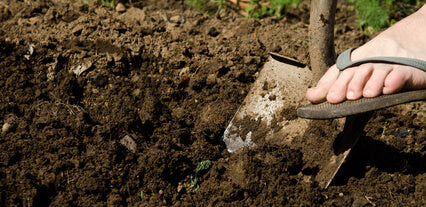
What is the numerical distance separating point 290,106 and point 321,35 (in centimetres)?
47

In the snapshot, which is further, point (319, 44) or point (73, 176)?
point (319, 44)

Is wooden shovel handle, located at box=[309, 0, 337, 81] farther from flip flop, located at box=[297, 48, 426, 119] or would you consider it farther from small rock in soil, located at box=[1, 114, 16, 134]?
small rock in soil, located at box=[1, 114, 16, 134]

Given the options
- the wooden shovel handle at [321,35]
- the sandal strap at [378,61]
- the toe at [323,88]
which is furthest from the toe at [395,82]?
the wooden shovel handle at [321,35]

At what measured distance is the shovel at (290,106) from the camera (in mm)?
1876

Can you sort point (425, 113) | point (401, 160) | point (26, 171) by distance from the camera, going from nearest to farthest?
point (26, 171)
point (401, 160)
point (425, 113)

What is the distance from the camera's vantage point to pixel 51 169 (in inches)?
70.1

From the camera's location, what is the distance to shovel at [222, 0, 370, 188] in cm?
188

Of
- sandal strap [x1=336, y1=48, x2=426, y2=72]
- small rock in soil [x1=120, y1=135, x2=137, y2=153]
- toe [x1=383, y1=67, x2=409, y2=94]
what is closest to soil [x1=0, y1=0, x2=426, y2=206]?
small rock in soil [x1=120, y1=135, x2=137, y2=153]

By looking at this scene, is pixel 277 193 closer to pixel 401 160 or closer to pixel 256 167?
pixel 256 167

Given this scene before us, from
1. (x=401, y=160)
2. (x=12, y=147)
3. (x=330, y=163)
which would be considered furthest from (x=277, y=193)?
(x=12, y=147)

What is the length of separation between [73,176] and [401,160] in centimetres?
182

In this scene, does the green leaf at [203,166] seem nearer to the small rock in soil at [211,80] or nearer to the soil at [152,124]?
the soil at [152,124]

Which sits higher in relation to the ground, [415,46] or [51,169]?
[415,46]

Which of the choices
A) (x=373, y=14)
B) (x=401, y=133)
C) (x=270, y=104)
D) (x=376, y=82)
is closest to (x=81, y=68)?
(x=270, y=104)
